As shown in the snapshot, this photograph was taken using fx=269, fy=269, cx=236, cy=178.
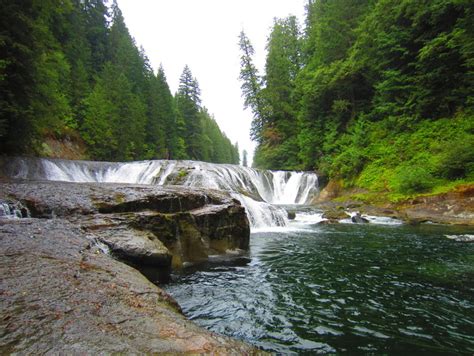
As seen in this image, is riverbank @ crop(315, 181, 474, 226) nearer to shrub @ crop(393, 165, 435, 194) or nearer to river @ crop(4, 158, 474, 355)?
shrub @ crop(393, 165, 435, 194)

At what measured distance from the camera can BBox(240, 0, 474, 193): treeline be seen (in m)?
14.7

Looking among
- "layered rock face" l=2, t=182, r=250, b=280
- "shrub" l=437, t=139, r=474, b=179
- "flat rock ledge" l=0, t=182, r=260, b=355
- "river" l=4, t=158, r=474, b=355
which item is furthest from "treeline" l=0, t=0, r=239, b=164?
"shrub" l=437, t=139, r=474, b=179

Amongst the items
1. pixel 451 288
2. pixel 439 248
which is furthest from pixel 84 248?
pixel 439 248

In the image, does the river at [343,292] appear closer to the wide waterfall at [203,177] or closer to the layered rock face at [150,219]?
the layered rock face at [150,219]

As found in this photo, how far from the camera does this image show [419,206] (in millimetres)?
13477

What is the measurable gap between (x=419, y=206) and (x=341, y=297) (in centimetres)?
1162

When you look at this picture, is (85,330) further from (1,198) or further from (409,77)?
(409,77)

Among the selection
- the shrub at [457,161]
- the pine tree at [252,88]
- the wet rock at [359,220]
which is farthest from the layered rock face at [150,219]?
the pine tree at [252,88]

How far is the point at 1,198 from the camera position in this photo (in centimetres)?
600

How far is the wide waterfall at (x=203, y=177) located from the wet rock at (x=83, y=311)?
8.94 m

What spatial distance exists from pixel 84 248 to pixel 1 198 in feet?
11.0

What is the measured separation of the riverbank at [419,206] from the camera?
11828 mm

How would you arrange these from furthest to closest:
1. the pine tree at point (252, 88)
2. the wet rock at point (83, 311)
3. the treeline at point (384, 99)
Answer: the pine tree at point (252, 88) < the treeline at point (384, 99) < the wet rock at point (83, 311)

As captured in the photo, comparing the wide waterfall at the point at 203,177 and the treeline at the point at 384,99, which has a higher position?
the treeline at the point at 384,99
